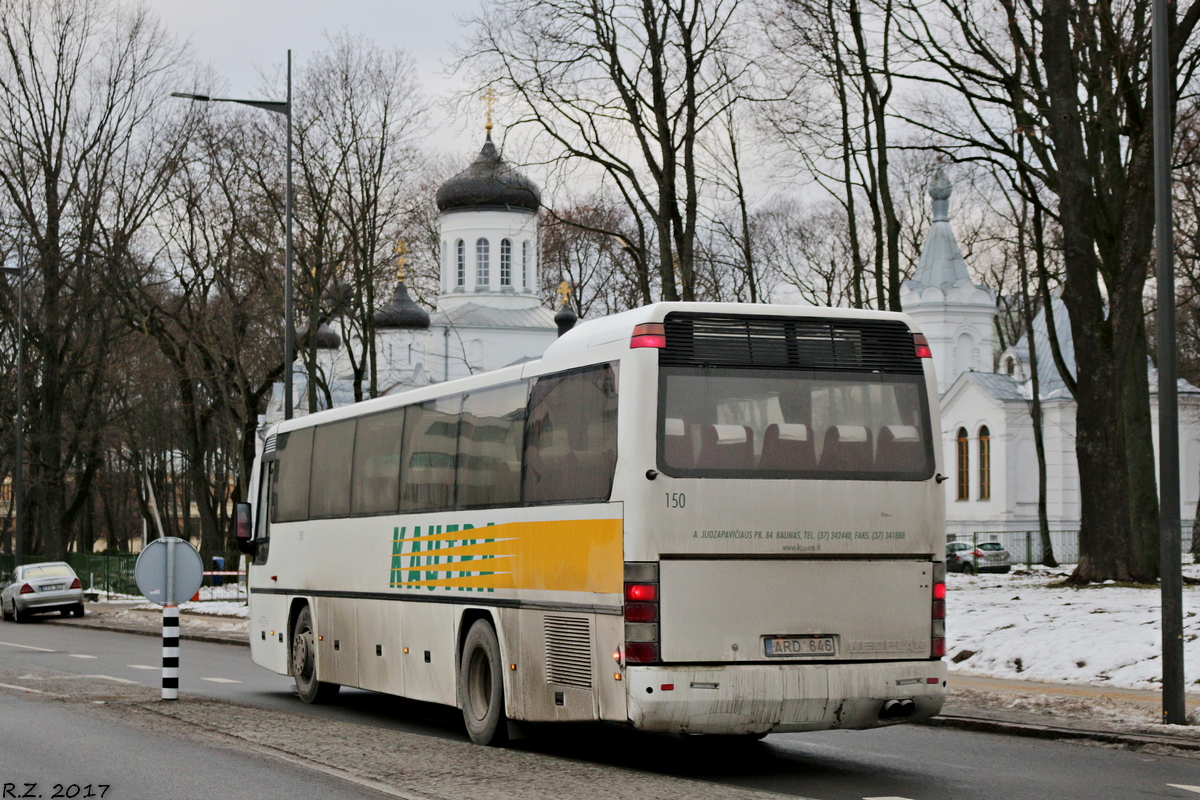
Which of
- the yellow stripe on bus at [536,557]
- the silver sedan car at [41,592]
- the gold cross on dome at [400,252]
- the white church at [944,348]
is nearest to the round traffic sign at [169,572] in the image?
the yellow stripe on bus at [536,557]

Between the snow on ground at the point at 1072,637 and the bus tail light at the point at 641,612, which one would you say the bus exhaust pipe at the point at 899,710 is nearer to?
the bus tail light at the point at 641,612

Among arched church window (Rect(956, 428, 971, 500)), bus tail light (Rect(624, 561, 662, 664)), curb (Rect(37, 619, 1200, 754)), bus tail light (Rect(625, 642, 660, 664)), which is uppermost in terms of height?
arched church window (Rect(956, 428, 971, 500))

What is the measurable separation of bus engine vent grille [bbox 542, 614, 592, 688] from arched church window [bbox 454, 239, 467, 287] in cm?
6901

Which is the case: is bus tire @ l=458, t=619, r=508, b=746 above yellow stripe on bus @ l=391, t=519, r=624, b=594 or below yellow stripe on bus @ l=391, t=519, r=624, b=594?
below

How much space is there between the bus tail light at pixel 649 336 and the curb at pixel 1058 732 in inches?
192

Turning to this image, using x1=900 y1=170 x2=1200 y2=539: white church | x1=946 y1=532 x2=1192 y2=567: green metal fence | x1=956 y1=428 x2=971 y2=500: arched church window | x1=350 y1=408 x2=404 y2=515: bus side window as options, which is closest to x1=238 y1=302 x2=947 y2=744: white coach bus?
x1=350 y1=408 x2=404 y2=515: bus side window

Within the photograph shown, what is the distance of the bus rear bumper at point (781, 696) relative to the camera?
10.8m

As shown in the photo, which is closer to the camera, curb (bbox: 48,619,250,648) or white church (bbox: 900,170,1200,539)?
curb (bbox: 48,619,250,648)

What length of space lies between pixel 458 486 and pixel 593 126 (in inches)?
696

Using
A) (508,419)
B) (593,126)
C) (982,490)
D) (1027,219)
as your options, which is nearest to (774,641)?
(508,419)

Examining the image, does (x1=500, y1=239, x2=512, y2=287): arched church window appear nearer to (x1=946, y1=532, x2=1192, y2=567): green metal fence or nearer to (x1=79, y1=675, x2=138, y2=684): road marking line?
(x1=946, y1=532, x2=1192, y2=567): green metal fence

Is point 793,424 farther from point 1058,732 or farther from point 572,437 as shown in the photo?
point 1058,732

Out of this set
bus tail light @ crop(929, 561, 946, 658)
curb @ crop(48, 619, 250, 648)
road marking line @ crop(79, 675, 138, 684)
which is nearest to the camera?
bus tail light @ crop(929, 561, 946, 658)

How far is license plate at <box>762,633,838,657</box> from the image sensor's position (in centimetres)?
1111
